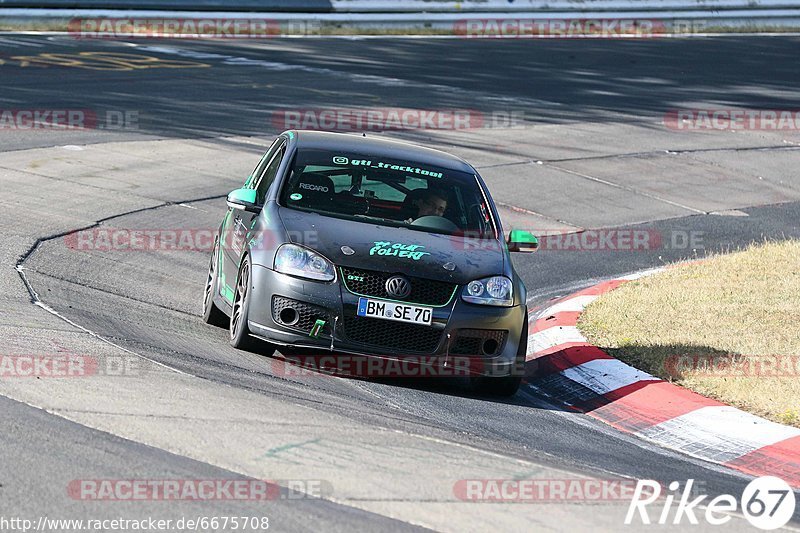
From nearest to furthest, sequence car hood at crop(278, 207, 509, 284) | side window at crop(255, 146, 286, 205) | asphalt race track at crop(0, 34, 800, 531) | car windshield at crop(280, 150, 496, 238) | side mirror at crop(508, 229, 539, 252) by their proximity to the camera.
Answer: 1. asphalt race track at crop(0, 34, 800, 531)
2. car hood at crop(278, 207, 509, 284)
3. car windshield at crop(280, 150, 496, 238)
4. side mirror at crop(508, 229, 539, 252)
5. side window at crop(255, 146, 286, 205)

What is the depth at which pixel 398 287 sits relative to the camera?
793 cm

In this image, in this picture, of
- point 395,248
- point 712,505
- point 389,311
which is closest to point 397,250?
point 395,248

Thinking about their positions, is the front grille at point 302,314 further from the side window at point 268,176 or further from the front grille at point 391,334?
the side window at point 268,176

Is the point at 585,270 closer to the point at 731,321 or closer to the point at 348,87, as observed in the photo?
the point at 731,321

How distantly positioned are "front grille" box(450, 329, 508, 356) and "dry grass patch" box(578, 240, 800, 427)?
1316 millimetres

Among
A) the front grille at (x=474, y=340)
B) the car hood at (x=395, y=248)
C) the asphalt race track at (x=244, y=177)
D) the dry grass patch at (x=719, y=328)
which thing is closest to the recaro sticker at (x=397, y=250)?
the car hood at (x=395, y=248)

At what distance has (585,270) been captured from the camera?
43.1ft

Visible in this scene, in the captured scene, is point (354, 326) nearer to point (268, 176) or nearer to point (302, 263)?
point (302, 263)

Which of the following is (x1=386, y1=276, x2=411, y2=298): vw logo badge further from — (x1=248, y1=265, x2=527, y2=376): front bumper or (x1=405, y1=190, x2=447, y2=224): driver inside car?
(x1=405, y1=190, x2=447, y2=224): driver inside car

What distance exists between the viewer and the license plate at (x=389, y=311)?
7.91 metres

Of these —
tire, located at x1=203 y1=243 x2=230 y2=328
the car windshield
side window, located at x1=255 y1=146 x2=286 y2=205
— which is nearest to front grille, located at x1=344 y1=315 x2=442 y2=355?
the car windshield

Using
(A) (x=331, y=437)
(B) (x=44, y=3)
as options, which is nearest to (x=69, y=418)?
(A) (x=331, y=437)

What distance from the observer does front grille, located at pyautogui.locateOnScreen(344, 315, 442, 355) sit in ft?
26.0

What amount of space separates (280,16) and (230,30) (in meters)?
1.42
